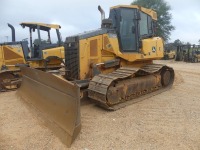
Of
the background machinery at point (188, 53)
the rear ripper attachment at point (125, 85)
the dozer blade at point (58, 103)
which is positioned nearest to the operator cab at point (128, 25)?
the rear ripper attachment at point (125, 85)

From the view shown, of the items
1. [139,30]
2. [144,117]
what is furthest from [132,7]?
[144,117]

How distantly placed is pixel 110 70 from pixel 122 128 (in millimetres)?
2941

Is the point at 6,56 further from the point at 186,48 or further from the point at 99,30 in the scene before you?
the point at 186,48

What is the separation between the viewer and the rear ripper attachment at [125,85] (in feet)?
21.2

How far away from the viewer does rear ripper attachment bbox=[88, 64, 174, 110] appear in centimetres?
646

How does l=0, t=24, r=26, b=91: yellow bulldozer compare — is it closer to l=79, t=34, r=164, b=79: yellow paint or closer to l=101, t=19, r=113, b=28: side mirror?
l=79, t=34, r=164, b=79: yellow paint

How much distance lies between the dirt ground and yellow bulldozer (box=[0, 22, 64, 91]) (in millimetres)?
3760

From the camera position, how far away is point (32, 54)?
11648 millimetres

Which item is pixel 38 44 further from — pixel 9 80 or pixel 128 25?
pixel 128 25

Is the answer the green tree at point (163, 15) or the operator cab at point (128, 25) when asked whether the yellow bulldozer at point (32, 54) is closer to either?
the operator cab at point (128, 25)

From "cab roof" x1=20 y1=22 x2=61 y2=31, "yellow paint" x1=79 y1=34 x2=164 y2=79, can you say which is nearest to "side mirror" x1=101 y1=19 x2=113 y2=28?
"yellow paint" x1=79 y1=34 x2=164 y2=79

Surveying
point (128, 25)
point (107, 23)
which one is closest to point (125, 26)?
point (128, 25)

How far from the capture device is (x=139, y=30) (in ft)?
27.1

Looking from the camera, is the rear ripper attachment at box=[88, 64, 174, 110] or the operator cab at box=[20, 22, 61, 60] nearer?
the rear ripper attachment at box=[88, 64, 174, 110]
